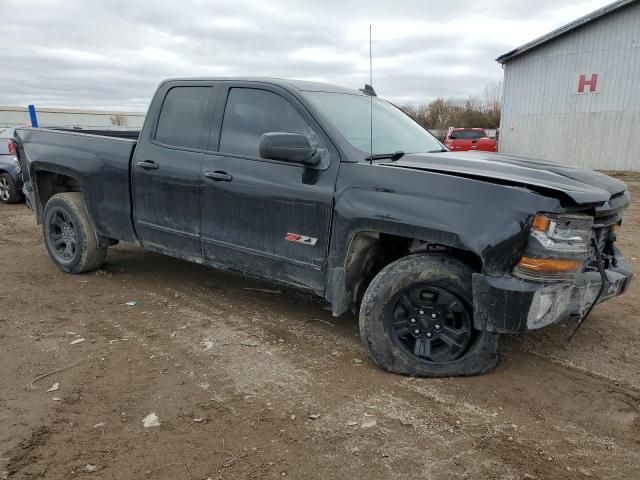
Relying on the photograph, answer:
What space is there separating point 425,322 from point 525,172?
114 cm

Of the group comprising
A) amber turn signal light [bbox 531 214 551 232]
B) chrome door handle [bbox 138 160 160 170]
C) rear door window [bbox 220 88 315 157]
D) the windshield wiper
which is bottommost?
amber turn signal light [bbox 531 214 551 232]

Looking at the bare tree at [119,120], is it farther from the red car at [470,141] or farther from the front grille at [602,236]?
the front grille at [602,236]

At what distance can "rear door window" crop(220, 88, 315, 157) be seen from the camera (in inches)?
155

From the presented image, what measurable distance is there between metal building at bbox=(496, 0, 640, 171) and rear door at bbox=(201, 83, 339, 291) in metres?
16.7

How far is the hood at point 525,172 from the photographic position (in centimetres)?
305

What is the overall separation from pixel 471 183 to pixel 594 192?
0.74 metres

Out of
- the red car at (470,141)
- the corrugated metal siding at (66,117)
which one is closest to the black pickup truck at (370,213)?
the red car at (470,141)

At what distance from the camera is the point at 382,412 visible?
2.97 m

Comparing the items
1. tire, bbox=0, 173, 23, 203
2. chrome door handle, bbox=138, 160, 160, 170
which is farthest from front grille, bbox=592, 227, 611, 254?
tire, bbox=0, 173, 23, 203

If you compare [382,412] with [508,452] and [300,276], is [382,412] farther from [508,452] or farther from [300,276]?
[300,276]

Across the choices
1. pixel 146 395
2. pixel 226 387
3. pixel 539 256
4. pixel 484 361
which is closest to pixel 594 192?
pixel 539 256

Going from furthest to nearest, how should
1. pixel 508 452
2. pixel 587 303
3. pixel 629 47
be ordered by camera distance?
pixel 629 47
pixel 587 303
pixel 508 452

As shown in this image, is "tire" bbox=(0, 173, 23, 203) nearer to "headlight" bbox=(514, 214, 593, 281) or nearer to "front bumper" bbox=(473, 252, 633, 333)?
"front bumper" bbox=(473, 252, 633, 333)

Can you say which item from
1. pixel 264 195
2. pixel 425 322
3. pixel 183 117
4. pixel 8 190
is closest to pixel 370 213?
pixel 425 322
